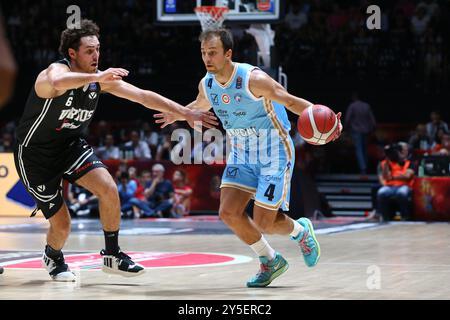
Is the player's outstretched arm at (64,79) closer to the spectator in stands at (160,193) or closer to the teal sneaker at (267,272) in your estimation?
the teal sneaker at (267,272)

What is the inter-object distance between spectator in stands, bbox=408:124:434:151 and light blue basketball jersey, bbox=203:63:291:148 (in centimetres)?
1125

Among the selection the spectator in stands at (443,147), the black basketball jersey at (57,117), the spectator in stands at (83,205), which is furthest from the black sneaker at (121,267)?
the spectator in stands at (443,147)

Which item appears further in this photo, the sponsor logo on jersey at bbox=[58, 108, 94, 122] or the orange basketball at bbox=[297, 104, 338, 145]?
the sponsor logo on jersey at bbox=[58, 108, 94, 122]

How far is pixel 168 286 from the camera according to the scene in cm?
684

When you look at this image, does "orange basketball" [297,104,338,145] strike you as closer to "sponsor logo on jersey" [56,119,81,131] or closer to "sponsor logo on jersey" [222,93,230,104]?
"sponsor logo on jersey" [222,93,230,104]

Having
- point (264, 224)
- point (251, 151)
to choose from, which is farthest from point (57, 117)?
point (264, 224)

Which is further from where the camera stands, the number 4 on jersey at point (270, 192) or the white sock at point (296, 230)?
the white sock at point (296, 230)

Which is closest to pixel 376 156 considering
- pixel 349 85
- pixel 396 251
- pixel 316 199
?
pixel 349 85

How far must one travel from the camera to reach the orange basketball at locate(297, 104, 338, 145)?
667 centimetres

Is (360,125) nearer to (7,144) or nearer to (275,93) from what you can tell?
(7,144)

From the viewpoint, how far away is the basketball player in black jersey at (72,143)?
22.9ft

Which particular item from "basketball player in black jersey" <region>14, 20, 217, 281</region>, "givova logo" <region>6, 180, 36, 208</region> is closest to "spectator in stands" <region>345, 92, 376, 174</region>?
"givova logo" <region>6, 180, 36, 208</region>
